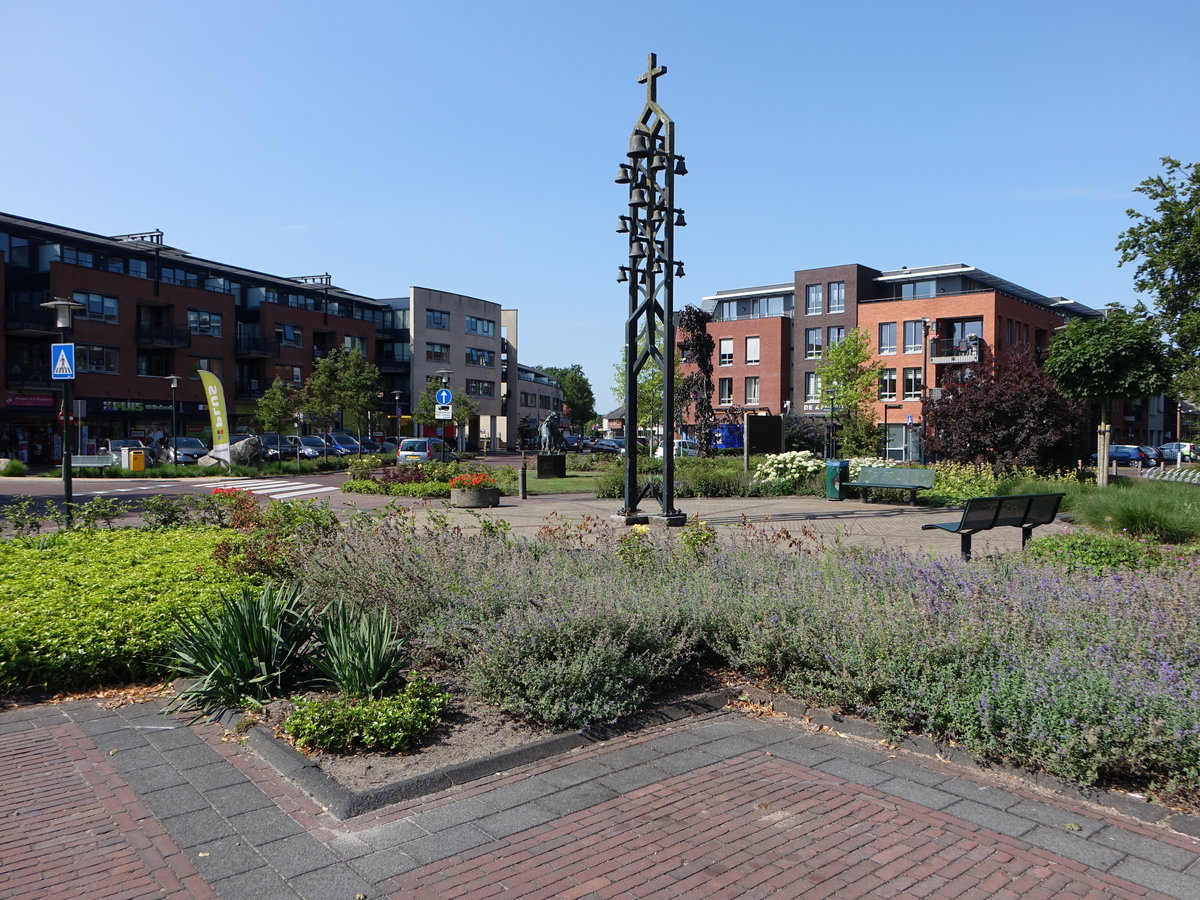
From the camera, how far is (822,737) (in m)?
4.70

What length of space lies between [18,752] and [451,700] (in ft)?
7.44

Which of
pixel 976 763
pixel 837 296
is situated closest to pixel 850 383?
pixel 837 296

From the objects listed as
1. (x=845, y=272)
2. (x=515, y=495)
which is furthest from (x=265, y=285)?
(x=515, y=495)

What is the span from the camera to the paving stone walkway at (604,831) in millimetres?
3139

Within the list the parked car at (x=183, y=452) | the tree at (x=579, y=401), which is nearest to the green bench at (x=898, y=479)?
the parked car at (x=183, y=452)

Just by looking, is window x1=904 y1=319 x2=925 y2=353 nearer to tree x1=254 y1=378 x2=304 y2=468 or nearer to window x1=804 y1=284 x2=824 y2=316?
window x1=804 y1=284 x2=824 y2=316

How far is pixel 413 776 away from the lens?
3975 mm

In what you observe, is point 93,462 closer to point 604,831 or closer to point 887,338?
point 604,831

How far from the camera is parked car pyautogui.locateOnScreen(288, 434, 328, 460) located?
150 ft

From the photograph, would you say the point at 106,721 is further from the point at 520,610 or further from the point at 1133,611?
the point at 1133,611

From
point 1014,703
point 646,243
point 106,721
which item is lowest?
point 106,721

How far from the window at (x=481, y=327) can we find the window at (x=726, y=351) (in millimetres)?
24889

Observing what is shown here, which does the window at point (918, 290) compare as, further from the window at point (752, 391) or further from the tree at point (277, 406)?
the tree at point (277, 406)

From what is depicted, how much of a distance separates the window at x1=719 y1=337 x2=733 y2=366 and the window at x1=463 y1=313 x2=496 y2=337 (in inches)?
980
